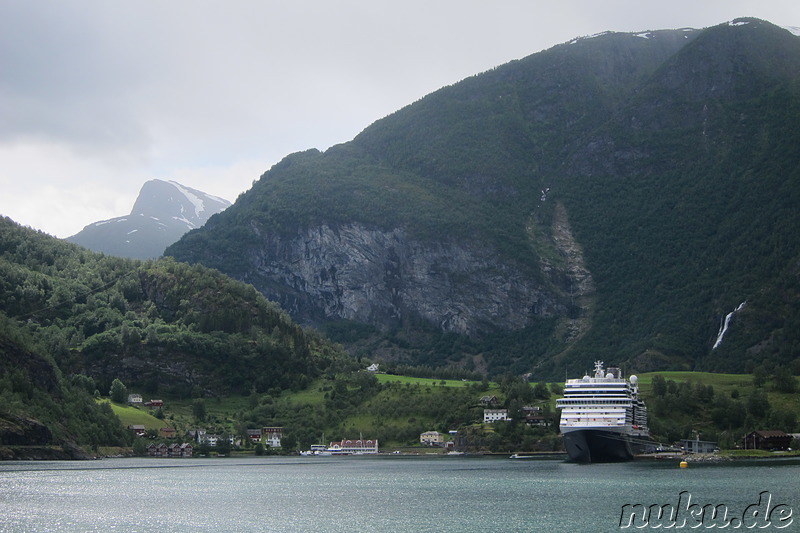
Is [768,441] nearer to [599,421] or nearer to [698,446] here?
[698,446]

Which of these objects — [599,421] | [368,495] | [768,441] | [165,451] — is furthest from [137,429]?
[768,441]

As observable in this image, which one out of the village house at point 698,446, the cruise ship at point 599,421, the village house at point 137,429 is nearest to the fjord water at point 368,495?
the cruise ship at point 599,421

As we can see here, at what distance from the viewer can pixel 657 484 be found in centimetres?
10575

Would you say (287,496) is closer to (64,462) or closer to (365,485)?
(365,485)

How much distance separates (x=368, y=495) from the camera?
337 feet

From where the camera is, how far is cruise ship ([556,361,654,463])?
504 ft

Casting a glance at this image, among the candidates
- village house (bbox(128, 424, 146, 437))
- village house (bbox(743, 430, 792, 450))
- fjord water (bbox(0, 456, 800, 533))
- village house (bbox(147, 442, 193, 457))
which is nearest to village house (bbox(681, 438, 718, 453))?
village house (bbox(743, 430, 792, 450))

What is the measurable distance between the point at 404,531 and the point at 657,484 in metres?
39.2

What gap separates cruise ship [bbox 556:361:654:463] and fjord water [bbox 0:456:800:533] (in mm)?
6871

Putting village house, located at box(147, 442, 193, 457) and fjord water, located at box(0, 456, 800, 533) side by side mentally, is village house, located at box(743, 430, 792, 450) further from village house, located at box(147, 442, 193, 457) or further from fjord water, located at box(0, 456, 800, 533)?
village house, located at box(147, 442, 193, 457)

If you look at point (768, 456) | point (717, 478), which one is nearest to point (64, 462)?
point (717, 478)

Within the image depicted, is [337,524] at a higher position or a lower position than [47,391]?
lower

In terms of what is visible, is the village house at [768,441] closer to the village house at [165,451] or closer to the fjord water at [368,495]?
the fjord water at [368,495]

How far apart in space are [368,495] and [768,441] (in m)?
91.9
